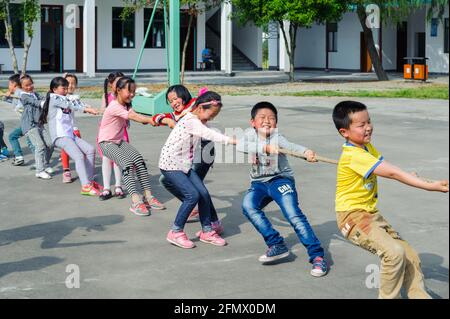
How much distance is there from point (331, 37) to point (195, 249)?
4301 cm

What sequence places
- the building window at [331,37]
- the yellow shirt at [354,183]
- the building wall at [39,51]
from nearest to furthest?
the yellow shirt at [354,183] < the building wall at [39,51] < the building window at [331,37]

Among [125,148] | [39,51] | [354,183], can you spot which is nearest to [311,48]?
[39,51]

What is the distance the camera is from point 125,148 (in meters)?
9.73

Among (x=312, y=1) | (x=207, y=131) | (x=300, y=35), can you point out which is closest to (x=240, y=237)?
(x=207, y=131)

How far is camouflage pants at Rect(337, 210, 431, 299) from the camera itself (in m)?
5.49

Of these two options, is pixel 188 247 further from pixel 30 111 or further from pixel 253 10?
pixel 253 10

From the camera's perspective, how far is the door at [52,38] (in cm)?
4109

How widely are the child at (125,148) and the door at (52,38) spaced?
106 feet

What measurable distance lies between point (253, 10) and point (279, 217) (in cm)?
2467

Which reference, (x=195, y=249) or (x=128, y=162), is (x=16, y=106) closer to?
(x=128, y=162)

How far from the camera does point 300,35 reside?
5191cm

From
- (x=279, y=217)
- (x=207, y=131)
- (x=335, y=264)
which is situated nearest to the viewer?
(x=335, y=264)

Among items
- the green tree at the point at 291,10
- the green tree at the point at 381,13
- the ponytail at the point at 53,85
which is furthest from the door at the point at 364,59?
the ponytail at the point at 53,85

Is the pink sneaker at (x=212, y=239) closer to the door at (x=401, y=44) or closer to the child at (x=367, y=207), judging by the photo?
the child at (x=367, y=207)
